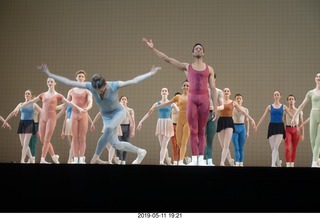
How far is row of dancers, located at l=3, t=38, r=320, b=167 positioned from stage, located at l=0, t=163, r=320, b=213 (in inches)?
23.0

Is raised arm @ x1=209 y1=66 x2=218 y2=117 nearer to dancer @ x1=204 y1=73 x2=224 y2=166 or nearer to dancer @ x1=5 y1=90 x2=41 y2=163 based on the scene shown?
dancer @ x1=204 y1=73 x2=224 y2=166

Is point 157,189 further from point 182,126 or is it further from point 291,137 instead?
point 291,137

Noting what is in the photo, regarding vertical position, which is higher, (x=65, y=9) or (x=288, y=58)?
(x=65, y=9)

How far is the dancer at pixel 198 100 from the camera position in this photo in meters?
6.66

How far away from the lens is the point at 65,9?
29.6 ft

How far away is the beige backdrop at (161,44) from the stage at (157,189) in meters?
3.06

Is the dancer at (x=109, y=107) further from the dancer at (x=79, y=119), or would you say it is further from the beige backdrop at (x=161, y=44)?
the beige backdrop at (x=161, y=44)

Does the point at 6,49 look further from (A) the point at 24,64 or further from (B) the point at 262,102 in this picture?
(B) the point at 262,102

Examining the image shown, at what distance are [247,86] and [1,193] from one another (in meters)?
4.75

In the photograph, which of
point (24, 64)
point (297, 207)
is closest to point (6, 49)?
point (24, 64)

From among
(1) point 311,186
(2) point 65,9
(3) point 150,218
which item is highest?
(2) point 65,9

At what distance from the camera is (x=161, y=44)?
934cm

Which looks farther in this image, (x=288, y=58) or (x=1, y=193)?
(x=288, y=58)

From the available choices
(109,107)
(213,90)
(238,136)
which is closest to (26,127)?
(109,107)
